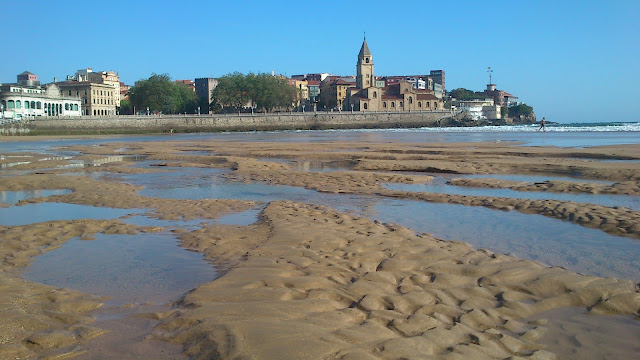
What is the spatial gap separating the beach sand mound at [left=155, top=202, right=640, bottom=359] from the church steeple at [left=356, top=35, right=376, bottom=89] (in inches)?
4940

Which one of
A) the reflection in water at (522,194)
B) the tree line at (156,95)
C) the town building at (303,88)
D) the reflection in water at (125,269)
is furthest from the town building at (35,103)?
the reflection in water at (125,269)

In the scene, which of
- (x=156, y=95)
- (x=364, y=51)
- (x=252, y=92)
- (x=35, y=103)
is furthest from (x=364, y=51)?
(x=35, y=103)

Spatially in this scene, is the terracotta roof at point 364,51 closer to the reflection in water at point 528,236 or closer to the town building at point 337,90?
the town building at point 337,90

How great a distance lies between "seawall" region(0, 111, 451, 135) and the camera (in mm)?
78750

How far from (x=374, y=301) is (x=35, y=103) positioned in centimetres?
10621

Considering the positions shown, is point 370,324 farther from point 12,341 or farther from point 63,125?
point 63,125

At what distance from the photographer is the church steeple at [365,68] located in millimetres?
129625

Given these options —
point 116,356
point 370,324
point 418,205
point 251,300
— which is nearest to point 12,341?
point 116,356

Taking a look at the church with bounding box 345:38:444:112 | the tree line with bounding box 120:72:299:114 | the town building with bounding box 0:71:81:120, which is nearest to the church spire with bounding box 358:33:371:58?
the church with bounding box 345:38:444:112

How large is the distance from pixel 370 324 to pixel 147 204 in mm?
8108

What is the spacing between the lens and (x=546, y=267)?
5.88m

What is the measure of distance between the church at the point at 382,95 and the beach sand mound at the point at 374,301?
119 m

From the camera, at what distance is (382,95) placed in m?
130

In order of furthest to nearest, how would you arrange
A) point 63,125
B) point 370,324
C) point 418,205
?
1. point 63,125
2. point 418,205
3. point 370,324
